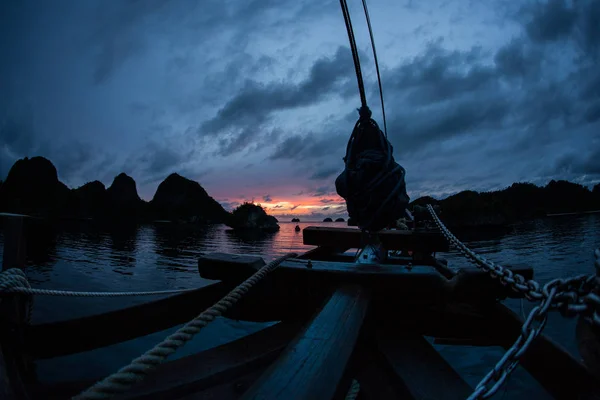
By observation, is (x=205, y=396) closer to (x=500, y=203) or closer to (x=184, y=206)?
(x=500, y=203)

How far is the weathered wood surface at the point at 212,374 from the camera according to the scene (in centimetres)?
191

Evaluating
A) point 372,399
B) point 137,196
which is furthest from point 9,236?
point 137,196

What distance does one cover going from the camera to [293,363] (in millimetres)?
896

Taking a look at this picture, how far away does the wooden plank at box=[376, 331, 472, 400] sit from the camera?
1610 millimetres

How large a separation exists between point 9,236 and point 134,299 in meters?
5.84

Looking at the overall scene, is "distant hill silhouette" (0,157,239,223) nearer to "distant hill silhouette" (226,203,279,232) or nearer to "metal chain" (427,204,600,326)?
"distant hill silhouette" (226,203,279,232)

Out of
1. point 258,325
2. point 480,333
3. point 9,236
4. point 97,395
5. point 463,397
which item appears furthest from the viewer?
point 258,325

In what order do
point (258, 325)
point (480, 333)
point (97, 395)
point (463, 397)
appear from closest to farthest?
point (97, 395)
point (463, 397)
point (480, 333)
point (258, 325)

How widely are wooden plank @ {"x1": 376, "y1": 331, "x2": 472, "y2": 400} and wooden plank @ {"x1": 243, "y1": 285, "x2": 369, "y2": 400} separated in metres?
0.72

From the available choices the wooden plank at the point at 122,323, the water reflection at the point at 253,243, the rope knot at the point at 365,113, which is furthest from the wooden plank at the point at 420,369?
the water reflection at the point at 253,243

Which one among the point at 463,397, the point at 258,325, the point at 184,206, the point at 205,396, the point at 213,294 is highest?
the point at 184,206

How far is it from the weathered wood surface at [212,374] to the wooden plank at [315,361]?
1.08 metres

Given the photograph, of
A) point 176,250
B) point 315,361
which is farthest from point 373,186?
point 176,250

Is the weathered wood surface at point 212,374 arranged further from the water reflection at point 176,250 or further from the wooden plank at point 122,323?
the water reflection at point 176,250
